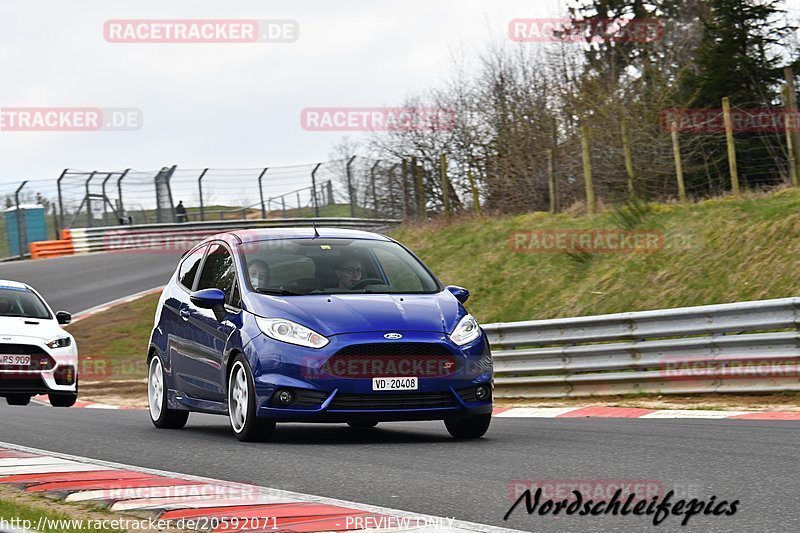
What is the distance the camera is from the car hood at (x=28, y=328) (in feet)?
49.4

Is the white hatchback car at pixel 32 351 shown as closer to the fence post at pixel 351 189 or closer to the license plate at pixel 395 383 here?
the license plate at pixel 395 383

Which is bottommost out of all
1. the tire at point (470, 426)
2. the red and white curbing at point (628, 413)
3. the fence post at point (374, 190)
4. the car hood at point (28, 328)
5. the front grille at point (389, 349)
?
the red and white curbing at point (628, 413)

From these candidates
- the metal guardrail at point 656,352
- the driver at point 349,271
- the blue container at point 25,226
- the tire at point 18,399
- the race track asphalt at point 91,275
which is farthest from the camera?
the blue container at point 25,226

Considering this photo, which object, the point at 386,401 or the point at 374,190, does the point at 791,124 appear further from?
the point at 374,190

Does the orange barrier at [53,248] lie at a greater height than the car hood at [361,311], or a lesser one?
greater

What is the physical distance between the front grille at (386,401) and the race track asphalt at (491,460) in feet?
0.92

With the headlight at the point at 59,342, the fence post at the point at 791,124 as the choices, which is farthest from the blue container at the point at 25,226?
the fence post at the point at 791,124

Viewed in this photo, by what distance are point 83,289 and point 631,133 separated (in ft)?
45.2

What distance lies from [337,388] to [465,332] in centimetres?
108

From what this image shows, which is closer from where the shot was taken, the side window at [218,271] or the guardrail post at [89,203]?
the side window at [218,271]

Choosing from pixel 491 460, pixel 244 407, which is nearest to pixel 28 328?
pixel 244 407

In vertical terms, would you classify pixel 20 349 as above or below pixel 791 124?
below

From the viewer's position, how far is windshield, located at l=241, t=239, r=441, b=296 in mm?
9469

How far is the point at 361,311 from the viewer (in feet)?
28.9
